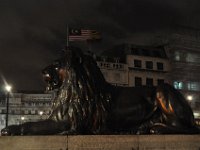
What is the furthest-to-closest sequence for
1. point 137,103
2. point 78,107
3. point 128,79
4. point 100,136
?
point 128,79, point 137,103, point 78,107, point 100,136

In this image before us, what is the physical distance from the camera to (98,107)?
747 centimetres

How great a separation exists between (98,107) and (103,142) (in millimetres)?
950

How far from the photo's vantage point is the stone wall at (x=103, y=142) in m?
6.43

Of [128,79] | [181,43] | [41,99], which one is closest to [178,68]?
[181,43]

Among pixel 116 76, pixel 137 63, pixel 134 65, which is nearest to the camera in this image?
pixel 116 76

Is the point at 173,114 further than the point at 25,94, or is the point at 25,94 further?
the point at 25,94

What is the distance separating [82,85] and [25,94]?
322 ft

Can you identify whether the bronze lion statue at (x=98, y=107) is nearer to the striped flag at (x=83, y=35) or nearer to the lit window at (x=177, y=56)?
the striped flag at (x=83, y=35)

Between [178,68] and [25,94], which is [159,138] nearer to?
[178,68]

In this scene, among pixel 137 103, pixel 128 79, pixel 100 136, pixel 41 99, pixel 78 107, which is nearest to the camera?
pixel 100 136

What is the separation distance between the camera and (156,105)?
8.12 metres

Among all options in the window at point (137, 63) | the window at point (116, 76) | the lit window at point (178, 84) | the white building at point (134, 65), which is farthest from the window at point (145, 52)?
the lit window at point (178, 84)

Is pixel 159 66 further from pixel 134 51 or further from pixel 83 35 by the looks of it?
pixel 83 35

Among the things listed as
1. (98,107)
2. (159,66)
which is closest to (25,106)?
(159,66)
